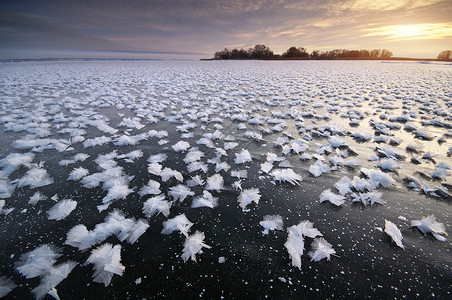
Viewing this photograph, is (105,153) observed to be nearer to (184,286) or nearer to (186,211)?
(186,211)

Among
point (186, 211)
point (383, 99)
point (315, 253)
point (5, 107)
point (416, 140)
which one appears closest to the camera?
point (315, 253)

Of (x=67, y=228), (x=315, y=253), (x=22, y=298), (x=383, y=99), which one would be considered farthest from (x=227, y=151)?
(x=383, y=99)

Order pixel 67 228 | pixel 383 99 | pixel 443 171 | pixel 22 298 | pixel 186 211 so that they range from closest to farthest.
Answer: pixel 22 298 → pixel 67 228 → pixel 186 211 → pixel 443 171 → pixel 383 99

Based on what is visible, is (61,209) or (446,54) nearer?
(61,209)

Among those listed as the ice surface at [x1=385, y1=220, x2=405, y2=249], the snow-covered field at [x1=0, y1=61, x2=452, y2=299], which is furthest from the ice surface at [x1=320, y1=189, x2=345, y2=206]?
the ice surface at [x1=385, y1=220, x2=405, y2=249]

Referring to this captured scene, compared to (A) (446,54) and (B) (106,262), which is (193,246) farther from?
(A) (446,54)

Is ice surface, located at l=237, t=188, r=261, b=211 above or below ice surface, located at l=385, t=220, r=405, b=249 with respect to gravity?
above

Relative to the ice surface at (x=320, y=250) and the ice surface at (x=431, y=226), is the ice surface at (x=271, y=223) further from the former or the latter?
the ice surface at (x=431, y=226)

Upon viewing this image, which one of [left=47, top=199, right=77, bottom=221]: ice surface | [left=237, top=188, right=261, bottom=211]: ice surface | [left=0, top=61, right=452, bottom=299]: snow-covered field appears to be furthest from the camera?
[left=237, top=188, right=261, bottom=211]: ice surface

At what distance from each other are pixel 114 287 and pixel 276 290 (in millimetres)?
1323

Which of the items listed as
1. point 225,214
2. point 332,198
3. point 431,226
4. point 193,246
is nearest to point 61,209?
point 193,246

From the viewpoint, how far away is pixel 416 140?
3.91m

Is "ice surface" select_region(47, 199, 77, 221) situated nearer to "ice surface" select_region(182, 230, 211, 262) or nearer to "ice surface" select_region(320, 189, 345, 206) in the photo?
"ice surface" select_region(182, 230, 211, 262)

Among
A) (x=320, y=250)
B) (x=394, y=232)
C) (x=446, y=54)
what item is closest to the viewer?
(x=320, y=250)
